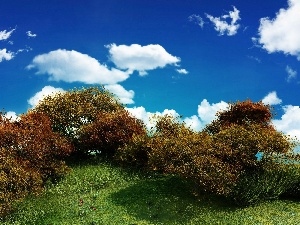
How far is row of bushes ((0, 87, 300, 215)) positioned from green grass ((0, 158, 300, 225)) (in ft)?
3.05

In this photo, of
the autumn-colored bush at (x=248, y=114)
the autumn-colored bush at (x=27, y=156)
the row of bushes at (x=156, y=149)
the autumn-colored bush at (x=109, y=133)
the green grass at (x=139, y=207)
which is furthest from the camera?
the autumn-colored bush at (x=248, y=114)

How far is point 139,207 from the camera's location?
27297mm

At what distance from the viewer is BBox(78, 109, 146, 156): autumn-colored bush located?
126ft

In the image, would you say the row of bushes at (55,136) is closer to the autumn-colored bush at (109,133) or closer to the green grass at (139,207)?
the autumn-colored bush at (109,133)

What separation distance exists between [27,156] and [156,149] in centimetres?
860

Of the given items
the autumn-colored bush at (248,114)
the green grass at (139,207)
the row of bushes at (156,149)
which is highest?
the autumn-colored bush at (248,114)

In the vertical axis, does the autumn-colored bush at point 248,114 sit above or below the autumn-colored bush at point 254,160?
above

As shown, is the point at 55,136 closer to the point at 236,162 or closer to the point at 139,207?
the point at 139,207

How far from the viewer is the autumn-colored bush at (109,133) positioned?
38.3 meters

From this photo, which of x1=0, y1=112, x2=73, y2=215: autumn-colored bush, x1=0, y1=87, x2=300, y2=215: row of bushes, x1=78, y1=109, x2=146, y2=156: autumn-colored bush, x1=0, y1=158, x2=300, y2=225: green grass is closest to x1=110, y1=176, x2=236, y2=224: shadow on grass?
x1=0, y1=158, x2=300, y2=225: green grass

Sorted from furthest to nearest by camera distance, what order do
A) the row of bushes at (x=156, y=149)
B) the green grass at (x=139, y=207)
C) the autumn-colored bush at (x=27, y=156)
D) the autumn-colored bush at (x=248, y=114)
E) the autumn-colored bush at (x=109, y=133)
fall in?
the autumn-colored bush at (x=248, y=114), the autumn-colored bush at (x=109, y=133), the autumn-colored bush at (x=27, y=156), the row of bushes at (x=156, y=149), the green grass at (x=139, y=207)

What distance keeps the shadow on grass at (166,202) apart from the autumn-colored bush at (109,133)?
7.72m

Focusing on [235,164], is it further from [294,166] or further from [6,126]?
[6,126]

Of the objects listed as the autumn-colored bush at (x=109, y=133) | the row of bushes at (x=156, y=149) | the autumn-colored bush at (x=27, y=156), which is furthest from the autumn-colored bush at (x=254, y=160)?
the autumn-colored bush at (x=27, y=156)
